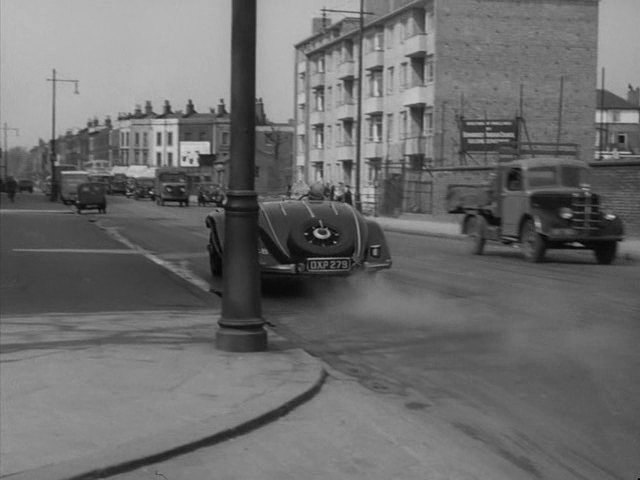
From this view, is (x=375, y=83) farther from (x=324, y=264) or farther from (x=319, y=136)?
(x=324, y=264)

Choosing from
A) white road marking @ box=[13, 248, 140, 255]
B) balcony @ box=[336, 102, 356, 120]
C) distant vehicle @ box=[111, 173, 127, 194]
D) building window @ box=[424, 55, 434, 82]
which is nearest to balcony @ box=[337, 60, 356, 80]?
balcony @ box=[336, 102, 356, 120]

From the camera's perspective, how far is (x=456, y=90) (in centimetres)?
5888

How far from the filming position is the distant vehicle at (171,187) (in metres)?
68.2

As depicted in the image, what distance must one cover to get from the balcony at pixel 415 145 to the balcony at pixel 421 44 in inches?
200

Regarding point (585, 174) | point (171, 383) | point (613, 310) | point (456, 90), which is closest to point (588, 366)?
point (171, 383)

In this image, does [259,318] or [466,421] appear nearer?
[466,421]

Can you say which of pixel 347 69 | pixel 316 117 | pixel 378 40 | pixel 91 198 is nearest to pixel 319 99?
pixel 316 117

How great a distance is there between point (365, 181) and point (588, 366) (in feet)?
206

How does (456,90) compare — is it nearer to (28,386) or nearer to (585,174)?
(585,174)

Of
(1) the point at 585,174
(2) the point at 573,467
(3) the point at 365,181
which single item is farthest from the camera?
(3) the point at 365,181

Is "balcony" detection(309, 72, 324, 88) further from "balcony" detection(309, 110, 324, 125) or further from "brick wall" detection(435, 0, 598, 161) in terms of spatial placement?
"brick wall" detection(435, 0, 598, 161)

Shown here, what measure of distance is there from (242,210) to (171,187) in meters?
60.9

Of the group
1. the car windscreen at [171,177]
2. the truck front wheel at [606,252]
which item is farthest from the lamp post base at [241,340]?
the car windscreen at [171,177]

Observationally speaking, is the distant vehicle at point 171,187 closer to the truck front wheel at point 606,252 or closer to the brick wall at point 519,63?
the brick wall at point 519,63
